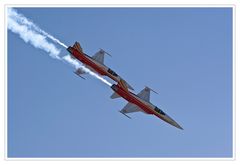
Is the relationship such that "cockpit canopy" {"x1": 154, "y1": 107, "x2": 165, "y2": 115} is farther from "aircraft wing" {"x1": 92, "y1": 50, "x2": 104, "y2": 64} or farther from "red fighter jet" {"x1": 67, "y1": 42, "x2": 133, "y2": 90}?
"aircraft wing" {"x1": 92, "y1": 50, "x2": 104, "y2": 64}

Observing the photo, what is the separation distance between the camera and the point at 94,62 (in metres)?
64.4

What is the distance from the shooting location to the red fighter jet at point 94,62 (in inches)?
2472

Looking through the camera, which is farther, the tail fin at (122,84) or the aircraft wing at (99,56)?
the aircraft wing at (99,56)

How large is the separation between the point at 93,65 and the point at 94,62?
364 millimetres

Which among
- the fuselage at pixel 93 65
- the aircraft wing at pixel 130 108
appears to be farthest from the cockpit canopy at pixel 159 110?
the fuselage at pixel 93 65

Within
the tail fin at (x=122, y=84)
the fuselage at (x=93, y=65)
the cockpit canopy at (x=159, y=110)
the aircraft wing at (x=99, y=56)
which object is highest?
the aircraft wing at (x=99, y=56)

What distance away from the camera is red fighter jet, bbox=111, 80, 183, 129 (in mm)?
61281

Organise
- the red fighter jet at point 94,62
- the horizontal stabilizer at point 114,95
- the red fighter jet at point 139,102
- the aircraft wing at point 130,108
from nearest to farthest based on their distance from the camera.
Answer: the red fighter jet at point 139,102, the horizontal stabilizer at point 114,95, the red fighter jet at point 94,62, the aircraft wing at point 130,108

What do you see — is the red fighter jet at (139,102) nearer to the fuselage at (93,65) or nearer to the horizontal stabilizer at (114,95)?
the horizontal stabilizer at (114,95)

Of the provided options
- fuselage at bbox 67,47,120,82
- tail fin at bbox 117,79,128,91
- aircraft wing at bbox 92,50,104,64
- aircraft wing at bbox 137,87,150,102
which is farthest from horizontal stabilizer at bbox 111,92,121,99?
aircraft wing at bbox 92,50,104,64

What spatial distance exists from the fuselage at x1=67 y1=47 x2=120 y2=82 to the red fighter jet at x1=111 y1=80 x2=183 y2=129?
373cm

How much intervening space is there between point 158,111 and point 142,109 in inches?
85.9

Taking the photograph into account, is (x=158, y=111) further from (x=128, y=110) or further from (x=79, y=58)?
(x=79, y=58)
